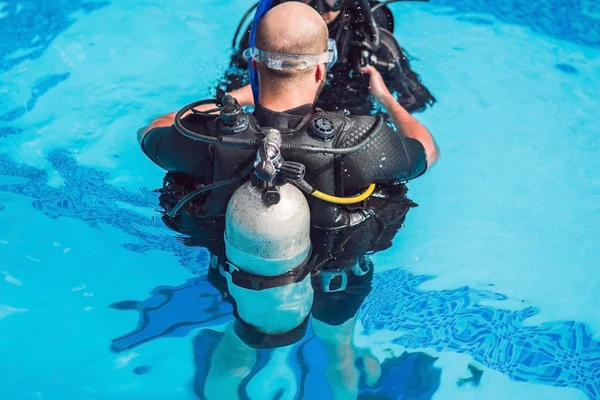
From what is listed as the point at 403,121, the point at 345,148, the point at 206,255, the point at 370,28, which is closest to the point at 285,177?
the point at 345,148

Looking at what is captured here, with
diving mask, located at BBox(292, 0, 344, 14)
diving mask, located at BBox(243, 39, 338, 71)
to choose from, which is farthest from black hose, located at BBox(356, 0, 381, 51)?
diving mask, located at BBox(243, 39, 338, 71)

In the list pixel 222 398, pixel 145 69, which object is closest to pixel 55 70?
pixel 145 69

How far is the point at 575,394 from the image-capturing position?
3.01 meters

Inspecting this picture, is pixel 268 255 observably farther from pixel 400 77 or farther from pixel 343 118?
pixel 400 77

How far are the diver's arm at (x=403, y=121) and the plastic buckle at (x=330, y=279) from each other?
1.98 ft

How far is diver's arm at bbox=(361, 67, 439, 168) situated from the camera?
2807 millimetres

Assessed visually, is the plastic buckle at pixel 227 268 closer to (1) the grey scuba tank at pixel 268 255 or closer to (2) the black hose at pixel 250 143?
(1) the grey scuba tank at pixel 268 255

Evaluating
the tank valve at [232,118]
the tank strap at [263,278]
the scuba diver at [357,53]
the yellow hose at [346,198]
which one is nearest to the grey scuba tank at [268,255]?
the tank strap at [263,278]

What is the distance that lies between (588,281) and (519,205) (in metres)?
0.66

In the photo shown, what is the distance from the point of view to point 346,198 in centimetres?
243

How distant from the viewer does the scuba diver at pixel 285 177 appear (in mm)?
2174

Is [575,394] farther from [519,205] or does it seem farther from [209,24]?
[209,24]

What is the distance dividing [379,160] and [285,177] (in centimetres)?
43

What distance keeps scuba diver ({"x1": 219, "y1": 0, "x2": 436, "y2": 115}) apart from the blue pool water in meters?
0.70
